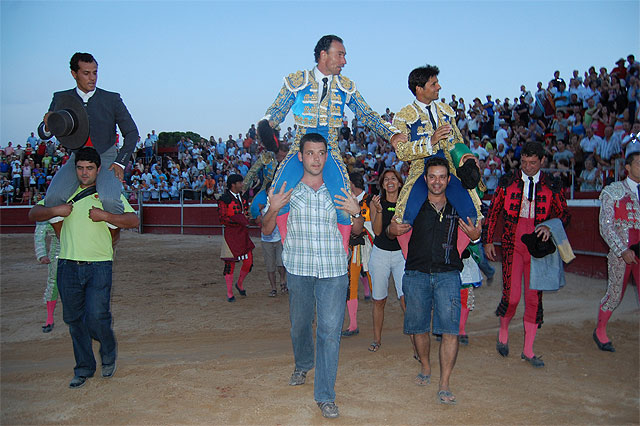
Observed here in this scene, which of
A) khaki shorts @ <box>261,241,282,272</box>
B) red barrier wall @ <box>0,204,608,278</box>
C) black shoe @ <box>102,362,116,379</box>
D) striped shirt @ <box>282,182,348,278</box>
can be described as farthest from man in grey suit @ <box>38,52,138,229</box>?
red barrier wall @ <box>0,204,608,278</box>

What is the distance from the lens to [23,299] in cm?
917

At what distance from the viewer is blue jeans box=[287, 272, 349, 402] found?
3.87m

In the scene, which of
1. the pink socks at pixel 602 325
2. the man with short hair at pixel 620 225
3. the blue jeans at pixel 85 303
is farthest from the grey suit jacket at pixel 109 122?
the pink socks at pixel 602 325

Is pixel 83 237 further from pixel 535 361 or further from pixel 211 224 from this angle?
pixel 211 224

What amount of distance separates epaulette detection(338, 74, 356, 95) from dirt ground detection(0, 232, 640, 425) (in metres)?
2.55

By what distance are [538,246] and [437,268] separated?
1.44 m

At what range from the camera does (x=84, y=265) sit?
15.3 feet

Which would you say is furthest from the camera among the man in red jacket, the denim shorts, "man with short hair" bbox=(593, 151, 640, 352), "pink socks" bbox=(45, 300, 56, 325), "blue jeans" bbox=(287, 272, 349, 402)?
the man in red jacket

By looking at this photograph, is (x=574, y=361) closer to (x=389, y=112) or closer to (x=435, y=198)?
(x=435, y=198)

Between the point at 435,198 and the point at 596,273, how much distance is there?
22.4 feet

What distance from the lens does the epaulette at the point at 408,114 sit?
4.64 meters

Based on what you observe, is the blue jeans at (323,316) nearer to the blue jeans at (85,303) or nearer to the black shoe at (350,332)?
the blue jeans at (85,303)

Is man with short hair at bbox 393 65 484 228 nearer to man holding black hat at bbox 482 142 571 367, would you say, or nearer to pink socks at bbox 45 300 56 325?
man holding black hat at bbox 482 142 571 367

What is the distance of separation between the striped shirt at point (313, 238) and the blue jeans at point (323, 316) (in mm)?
90
